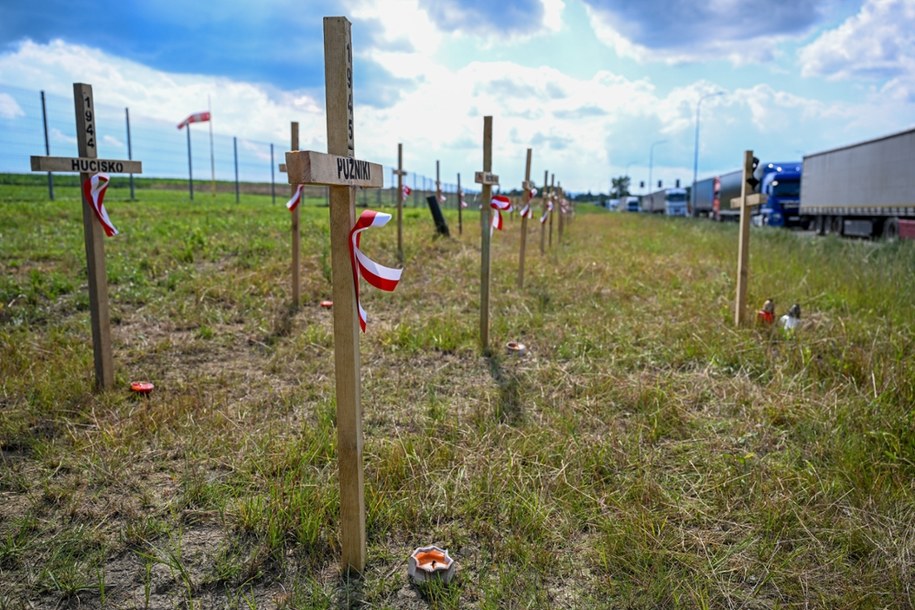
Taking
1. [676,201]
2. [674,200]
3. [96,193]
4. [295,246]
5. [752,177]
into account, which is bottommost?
[295,246]

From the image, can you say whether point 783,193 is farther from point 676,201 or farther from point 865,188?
point 676,201

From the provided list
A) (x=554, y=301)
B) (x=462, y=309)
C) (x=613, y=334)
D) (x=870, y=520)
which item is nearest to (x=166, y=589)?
(x=870, y=520)

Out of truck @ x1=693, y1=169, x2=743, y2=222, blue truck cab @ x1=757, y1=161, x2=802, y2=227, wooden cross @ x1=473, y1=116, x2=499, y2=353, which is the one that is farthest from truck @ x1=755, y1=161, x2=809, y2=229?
wooden cross @ x1=473, y1=116, x2=499, y2=353

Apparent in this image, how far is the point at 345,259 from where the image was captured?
2.47 m

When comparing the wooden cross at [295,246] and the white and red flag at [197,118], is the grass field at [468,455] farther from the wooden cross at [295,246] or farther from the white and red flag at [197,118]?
the white and red flag at [197,118]

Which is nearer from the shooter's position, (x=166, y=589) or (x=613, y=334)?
(x=166, y=589)

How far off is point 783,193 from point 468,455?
28.1 metres

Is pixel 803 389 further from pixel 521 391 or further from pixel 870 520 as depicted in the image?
pixel 521 391

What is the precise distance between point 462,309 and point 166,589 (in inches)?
210

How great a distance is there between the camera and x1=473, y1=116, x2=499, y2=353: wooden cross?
5945 millimetres

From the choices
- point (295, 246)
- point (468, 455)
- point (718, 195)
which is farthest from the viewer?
point (718, 195)

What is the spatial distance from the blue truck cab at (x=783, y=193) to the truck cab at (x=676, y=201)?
1247 inches

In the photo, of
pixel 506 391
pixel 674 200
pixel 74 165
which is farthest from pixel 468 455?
pixel 674 200

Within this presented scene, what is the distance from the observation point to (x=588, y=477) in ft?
11.1
